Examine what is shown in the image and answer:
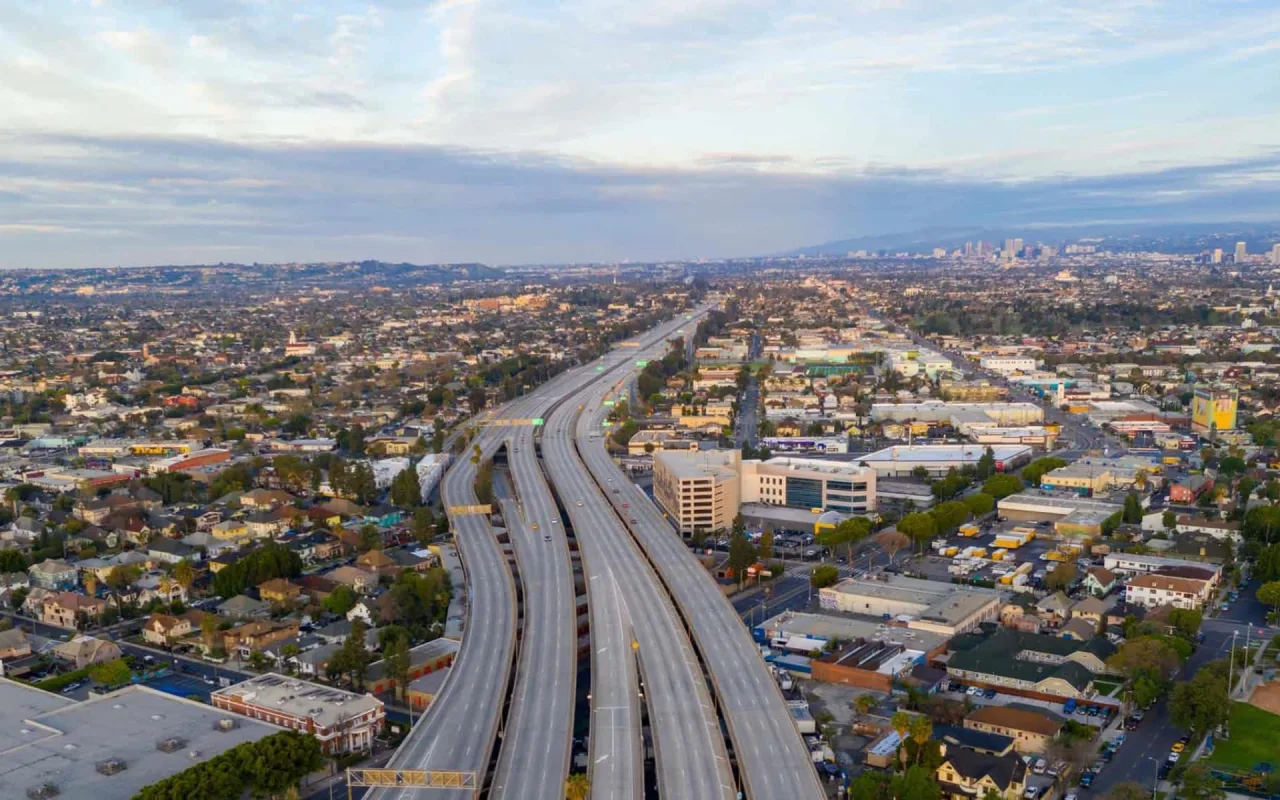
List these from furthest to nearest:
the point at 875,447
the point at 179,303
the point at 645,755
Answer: the point at 179,303, the point at 875,447, the point at 645,755

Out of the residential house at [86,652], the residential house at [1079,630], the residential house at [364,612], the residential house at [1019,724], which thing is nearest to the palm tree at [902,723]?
the residential house at [1019,724]

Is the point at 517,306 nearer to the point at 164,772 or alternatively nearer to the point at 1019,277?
the point at 1019,277

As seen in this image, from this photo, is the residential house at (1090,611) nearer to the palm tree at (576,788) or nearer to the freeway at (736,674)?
the freeway at (736,674)

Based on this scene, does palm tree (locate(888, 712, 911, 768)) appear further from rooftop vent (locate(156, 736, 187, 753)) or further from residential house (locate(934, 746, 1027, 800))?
rooftop vent (locate(156, 736, 187, 753))

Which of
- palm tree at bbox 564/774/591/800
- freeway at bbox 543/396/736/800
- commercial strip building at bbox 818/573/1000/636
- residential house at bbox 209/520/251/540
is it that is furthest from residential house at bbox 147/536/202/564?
palm tree at bbox 564/774/591/800

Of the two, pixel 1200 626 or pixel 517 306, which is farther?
pixel 517 306

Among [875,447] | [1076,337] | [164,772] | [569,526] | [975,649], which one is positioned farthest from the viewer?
[1076,337]

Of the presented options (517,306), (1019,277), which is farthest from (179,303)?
(1019,277)
